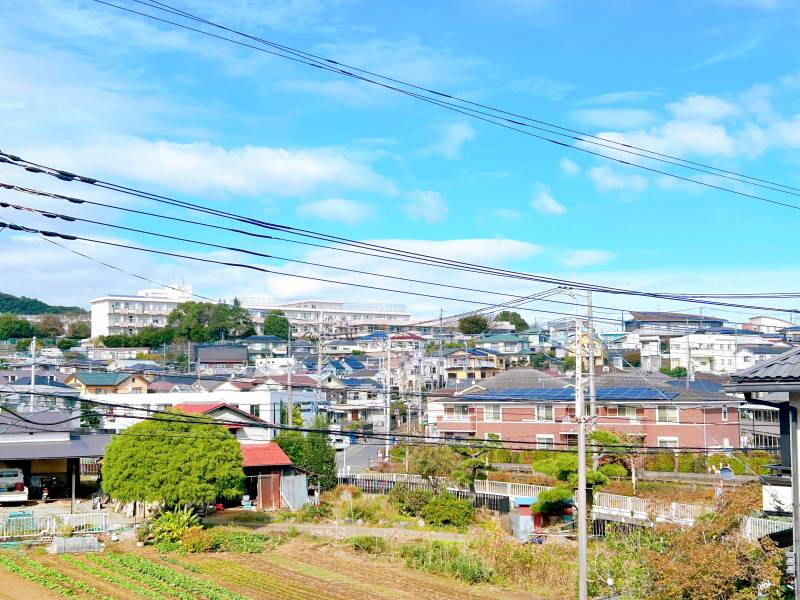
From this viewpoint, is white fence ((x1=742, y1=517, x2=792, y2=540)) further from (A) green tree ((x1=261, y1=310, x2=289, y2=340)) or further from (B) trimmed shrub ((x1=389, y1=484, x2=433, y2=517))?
(A) green tree ((x1=261, y1=310, x2=289, y2=340))

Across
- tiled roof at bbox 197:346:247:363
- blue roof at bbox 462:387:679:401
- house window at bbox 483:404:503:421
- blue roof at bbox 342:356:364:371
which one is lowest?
house window at bbox 483:404:503:421

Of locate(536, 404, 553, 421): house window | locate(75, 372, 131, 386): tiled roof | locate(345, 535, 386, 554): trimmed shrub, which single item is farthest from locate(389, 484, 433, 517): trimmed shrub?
locate(75, 372, 131, 386): tiled roof

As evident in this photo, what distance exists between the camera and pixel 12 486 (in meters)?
30.6

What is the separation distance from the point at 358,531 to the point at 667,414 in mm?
18203

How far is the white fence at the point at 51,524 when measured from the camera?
24469 millimetres

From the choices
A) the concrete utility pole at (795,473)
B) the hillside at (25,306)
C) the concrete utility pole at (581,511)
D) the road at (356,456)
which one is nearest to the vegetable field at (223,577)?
the concrete utility pole at (581,511)

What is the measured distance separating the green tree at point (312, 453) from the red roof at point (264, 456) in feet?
2.45

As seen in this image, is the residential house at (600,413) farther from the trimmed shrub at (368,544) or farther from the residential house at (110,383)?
the residential house at (110,383)

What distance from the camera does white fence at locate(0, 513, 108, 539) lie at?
24469 mm

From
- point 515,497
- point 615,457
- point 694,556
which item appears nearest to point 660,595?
point 694,556

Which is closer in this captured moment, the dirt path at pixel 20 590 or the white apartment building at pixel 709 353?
the dirt path at pixel 20 590

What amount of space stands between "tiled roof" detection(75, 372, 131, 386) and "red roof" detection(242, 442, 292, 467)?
1065 inches

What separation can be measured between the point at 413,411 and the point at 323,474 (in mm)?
28658

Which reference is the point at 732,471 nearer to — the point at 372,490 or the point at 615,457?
the point at 615,457
